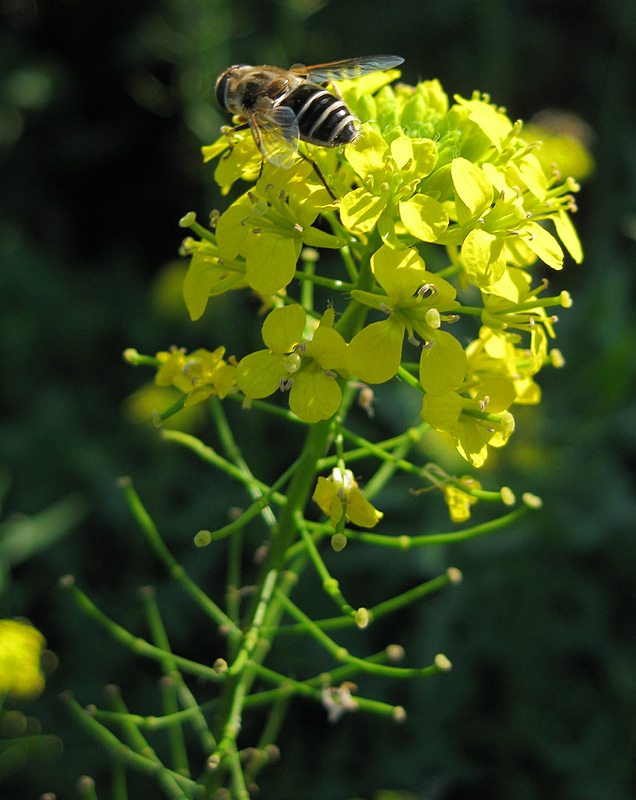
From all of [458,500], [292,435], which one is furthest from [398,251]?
[292,435]

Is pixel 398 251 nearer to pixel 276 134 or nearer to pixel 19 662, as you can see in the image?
pixel 276 134

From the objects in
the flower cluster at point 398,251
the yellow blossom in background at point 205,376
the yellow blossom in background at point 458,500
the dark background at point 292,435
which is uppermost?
the flower cluster at point 398,251

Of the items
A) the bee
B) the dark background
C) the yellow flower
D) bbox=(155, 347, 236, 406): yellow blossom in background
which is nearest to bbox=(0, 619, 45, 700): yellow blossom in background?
the dark background

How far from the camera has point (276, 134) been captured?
146 cm

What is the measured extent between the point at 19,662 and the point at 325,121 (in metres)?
2.12

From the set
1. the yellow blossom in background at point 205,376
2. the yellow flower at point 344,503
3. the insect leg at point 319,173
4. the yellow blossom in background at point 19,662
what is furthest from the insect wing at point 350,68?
the yellow blossom in background at point 19,662

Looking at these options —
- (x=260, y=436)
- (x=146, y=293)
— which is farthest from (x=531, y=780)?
(x=146, y=293)

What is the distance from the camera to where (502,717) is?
319cm

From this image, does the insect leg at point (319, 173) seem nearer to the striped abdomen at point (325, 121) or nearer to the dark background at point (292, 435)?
the striped abdomen at point (325, 121)

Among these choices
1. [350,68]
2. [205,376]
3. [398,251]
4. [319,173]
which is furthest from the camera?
[350,68]

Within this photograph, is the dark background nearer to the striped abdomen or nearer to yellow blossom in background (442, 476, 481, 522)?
yellow blossom in background (442, 476, 481, 522)

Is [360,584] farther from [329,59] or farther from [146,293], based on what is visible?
[329,59]

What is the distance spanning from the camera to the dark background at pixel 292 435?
3113 mm

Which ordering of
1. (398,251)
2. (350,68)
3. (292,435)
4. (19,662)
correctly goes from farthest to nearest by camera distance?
(292,435), (19,662), (350,68), (398,251)
